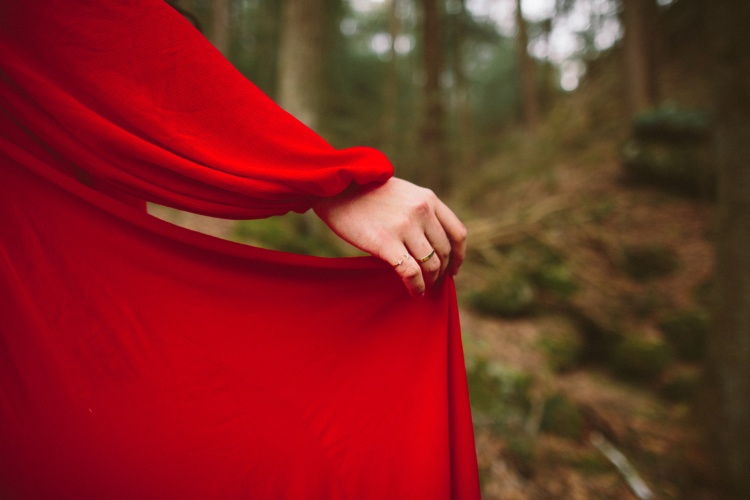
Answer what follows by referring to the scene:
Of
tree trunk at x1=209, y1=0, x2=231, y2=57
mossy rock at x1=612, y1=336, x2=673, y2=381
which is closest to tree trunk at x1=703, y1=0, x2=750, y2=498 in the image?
mossy rock at x1=612, y1=336, x2=673, y2=381

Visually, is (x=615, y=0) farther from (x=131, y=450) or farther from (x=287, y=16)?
(x=131, y=450)

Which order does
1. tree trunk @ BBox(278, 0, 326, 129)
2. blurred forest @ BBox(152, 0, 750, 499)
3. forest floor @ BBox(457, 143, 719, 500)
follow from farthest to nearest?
tree trunk @ BBox(278, 0, 326, 129) → forest floor @ BBox(457, 143, 719, 500) → blurred forest @ BBox(152, 0, 750, 499)

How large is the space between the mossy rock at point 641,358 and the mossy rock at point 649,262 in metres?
1.16

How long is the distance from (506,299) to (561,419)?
4.98ft

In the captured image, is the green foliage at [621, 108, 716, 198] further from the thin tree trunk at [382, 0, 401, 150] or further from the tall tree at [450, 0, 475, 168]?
the tall tree at [450, 0, 475, 168]

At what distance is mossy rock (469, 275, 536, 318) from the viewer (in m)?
4.42

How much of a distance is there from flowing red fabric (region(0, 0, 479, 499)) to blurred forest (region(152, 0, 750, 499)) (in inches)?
25.0

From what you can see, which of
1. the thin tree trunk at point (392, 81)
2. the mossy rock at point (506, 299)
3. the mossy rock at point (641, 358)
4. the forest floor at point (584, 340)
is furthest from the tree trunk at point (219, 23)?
the mossy rock at point (641, 358)

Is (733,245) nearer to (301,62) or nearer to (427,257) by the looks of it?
(427,257)

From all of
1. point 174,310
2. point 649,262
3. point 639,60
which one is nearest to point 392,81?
point 639,60

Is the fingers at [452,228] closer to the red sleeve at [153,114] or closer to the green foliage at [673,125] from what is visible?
the red sleeve at [153,114]

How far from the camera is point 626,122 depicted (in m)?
8.94

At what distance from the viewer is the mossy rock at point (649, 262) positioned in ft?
15.6

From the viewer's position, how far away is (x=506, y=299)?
443cm
